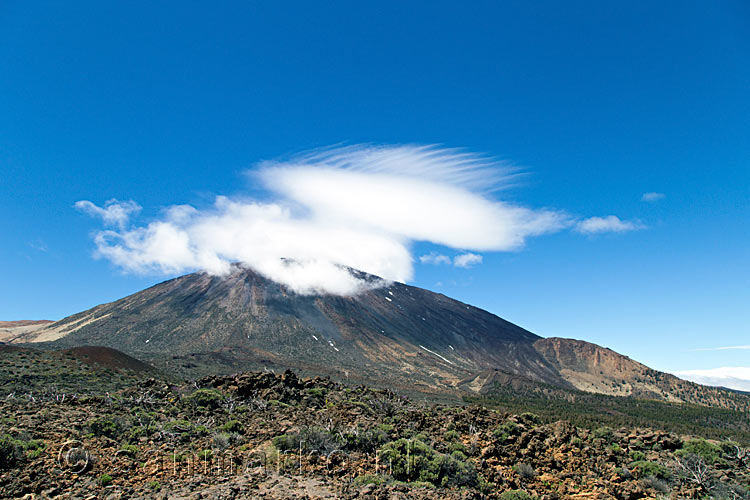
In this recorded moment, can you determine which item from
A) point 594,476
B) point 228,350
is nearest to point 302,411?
point 594,476

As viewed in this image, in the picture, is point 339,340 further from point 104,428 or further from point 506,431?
point 104,428

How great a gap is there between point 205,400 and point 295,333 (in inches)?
3494

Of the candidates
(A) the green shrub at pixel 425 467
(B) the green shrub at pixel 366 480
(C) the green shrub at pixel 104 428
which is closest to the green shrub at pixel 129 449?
(C) the green shrub at pixel 104 428

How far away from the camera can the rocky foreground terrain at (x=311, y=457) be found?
27.8ft

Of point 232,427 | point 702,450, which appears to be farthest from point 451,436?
point 702,450

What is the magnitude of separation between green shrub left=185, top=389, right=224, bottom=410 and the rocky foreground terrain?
7 cm

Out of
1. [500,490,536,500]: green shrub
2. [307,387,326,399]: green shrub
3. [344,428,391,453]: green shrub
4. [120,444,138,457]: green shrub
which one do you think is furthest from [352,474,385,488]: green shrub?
[307,387,326,399]: green shrub

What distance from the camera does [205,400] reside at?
55.2 feet

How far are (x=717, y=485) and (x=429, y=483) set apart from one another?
878 centimetres

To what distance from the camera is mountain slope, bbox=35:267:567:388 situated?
8306 centimetres

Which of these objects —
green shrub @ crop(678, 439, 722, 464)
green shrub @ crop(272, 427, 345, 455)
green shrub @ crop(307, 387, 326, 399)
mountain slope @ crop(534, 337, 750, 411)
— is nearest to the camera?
green shrub @ crop(272, 427, 345, 455)

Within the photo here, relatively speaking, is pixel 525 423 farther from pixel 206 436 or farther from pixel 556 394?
pixel 556 394

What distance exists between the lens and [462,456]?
1217 centimetres

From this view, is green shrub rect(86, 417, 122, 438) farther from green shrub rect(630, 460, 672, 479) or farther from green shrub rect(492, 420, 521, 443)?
green shrub rect(630, 460, 672, 479)
